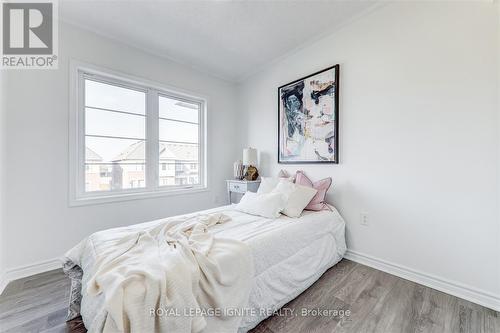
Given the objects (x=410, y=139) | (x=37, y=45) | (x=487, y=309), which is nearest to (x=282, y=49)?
(x=410, y=139)

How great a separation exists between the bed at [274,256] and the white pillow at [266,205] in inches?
2.5

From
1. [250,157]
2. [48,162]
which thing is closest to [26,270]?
[48,162]

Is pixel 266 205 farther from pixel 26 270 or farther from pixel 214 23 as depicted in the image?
pixel 26 270

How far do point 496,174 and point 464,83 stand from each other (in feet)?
2.40

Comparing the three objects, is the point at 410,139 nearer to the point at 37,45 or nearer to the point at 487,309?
the point at 487,309

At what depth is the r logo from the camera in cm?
192

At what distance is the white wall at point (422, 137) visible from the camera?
1.55 m

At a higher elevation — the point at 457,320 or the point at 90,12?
the point at 90,12

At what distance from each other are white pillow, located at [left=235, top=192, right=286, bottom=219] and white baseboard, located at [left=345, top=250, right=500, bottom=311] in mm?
1024

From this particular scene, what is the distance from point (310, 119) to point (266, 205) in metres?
1.27

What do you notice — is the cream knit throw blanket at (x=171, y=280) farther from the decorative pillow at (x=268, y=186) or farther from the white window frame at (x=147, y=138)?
→ the white window frame at (x=147, y=138)

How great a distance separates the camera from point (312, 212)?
220 cm

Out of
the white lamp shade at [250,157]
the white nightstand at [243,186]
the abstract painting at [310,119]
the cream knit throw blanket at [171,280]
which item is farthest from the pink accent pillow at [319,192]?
the cream knit throw blanket at [171,280]

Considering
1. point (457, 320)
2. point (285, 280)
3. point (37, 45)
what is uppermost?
point (37, 45)
